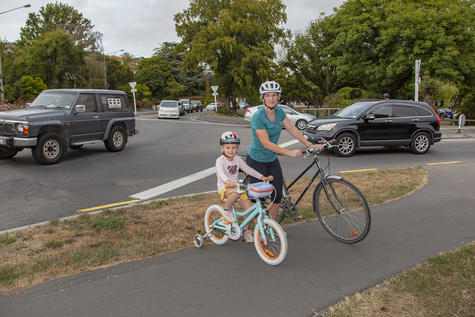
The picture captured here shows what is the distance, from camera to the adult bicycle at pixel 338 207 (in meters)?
4.13

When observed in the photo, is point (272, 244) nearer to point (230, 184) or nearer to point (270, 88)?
point (230, 184)

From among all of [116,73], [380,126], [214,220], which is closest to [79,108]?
[214,220]

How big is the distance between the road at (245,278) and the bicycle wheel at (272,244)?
106 mm

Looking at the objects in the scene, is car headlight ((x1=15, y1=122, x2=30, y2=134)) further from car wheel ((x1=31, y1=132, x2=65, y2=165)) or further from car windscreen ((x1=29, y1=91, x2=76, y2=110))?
car windscreen ((x1=29, y1=91, x2=76, y2=110))

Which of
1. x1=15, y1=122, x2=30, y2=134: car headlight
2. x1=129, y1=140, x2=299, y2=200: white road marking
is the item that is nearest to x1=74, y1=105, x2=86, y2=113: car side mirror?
x1=15, y1=122, x2=30, y2=134: car headlight

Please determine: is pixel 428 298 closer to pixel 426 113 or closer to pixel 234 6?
pixel 426 113

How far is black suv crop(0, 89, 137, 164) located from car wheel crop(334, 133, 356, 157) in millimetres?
6886

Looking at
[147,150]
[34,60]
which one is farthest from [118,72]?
[147,150]

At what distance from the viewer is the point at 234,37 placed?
Answer: 35656 millimetres

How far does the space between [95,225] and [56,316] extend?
7.19 ft

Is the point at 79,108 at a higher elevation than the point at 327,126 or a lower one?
higher

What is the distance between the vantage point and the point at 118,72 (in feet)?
219

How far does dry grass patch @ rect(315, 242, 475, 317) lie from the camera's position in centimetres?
287

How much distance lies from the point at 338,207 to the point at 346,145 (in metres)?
7.55
